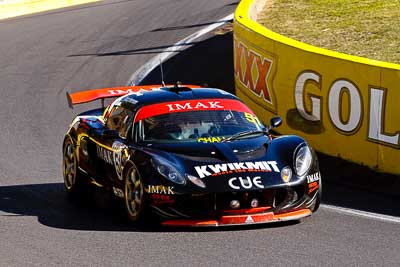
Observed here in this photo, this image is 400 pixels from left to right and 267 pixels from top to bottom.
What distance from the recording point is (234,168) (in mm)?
10102

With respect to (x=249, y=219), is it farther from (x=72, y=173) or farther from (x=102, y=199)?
(x=72, y=173)

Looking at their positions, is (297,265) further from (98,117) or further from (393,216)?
(98,117)

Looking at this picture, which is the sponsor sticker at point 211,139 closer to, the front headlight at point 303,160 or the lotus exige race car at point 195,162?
the lotus exige race car at point 195,162

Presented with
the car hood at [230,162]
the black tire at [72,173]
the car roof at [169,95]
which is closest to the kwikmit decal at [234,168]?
the car hood at [230,162]

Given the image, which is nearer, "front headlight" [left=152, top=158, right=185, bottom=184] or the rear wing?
"front headlight" [left=152, top=158, right=185, bottom=184]

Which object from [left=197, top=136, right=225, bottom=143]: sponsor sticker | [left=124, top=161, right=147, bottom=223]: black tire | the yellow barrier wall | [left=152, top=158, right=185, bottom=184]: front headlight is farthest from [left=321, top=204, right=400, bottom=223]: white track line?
[left=124, top=161, right=147, bottom=223]: black tire

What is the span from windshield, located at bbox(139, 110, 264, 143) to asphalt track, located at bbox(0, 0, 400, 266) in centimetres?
95

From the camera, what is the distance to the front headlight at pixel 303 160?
10.4 m

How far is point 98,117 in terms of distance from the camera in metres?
12.6

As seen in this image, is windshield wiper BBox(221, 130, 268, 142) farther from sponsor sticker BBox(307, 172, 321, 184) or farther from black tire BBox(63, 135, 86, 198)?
black tire BBox(63, 135, 86, 198)

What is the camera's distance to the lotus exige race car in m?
9.93

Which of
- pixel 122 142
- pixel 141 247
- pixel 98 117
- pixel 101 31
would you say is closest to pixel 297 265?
pixel 141 247

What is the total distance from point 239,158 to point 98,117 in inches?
111

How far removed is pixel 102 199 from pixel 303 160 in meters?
2.76
